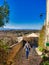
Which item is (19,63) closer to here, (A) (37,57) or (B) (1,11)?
(A) (37,57)

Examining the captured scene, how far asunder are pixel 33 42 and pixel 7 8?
2110 centimetres

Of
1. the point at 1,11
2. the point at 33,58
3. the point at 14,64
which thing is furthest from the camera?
the point at 33,58

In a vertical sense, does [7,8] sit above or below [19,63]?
above

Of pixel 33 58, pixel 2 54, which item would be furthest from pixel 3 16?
pixel 33 58

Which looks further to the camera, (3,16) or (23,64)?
(23,64)

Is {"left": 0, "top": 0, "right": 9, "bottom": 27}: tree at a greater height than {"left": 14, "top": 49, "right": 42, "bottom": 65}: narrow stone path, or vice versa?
{"left": 0, "top": 0, "right": 9, "bottom": 27}: tree

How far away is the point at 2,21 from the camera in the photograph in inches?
790

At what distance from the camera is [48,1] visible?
26.4m

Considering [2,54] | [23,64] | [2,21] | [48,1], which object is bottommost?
[23,64]

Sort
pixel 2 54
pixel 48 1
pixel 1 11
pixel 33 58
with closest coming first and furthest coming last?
pixel 2 54 < pixel 1 11 < pixel 33 58 < pixel 48 1

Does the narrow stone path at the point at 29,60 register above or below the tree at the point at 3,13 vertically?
below

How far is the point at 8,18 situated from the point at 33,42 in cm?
2071

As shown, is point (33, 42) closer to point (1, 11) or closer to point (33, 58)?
point (33, 58)

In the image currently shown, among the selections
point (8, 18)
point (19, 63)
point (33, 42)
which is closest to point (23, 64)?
point (19, 63)
